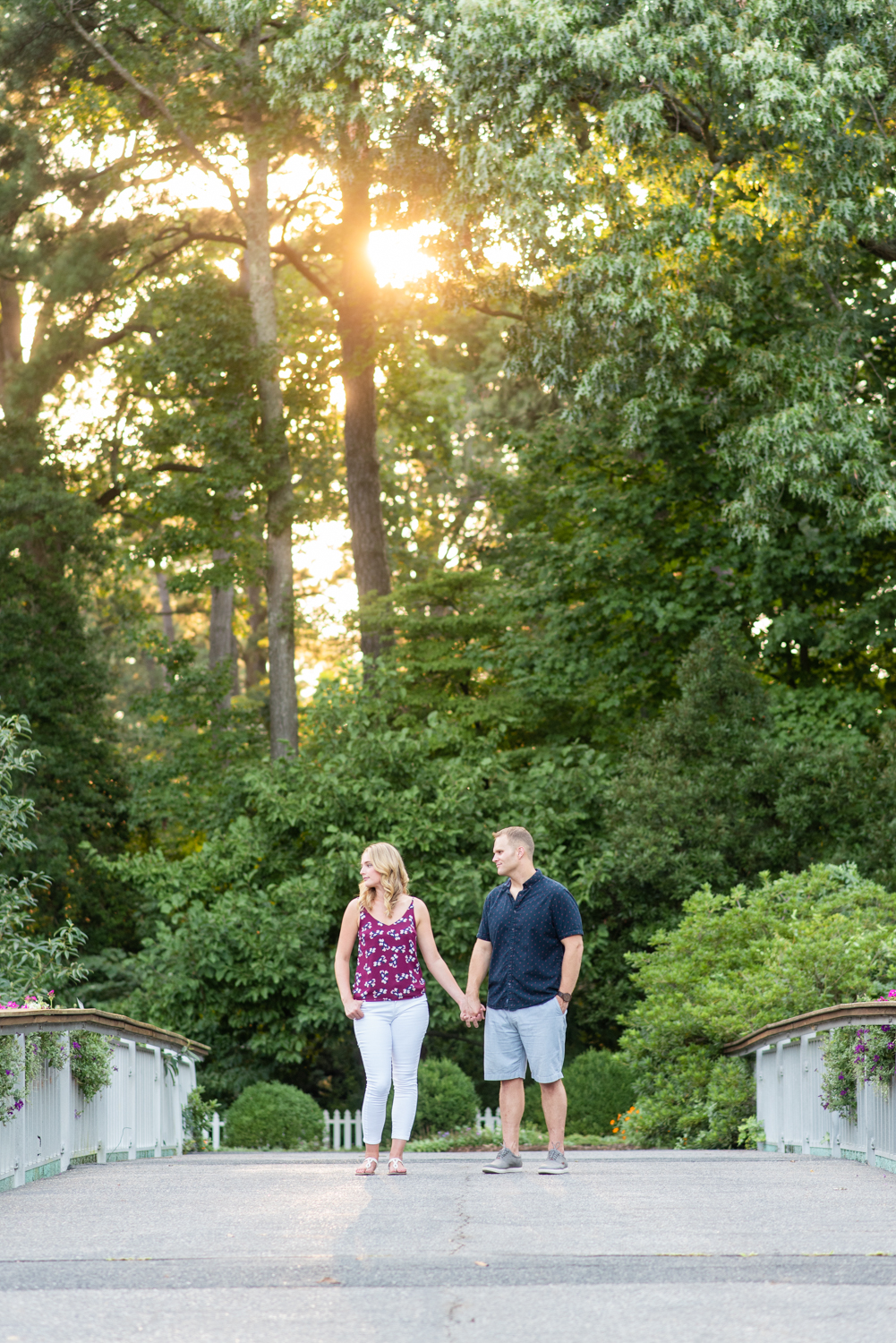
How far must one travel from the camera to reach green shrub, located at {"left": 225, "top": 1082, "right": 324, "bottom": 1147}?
18.7m

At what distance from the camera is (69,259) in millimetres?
27891

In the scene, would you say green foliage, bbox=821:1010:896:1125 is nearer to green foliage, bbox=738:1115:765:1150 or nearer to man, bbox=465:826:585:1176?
man, bbox=465:826:585:1176

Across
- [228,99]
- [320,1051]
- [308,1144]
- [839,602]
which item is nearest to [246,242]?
[228,99]

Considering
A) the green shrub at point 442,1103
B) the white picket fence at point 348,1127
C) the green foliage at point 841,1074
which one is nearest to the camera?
the green foliage at point 841,1074

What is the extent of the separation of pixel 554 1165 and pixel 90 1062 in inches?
129

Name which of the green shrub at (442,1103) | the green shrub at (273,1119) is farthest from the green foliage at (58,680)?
the green shrub at (442,1103)

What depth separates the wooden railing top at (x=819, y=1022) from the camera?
859 cm

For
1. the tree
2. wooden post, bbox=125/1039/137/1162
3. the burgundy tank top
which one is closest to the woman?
the burgundy tank top

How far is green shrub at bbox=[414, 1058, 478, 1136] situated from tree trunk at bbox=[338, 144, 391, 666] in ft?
32.9

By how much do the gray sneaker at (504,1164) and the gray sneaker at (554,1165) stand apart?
0.20 metres

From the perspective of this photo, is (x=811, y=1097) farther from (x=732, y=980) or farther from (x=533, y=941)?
(x=732, y=980)

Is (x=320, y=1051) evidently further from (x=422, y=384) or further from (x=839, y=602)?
(x=422, y=384)

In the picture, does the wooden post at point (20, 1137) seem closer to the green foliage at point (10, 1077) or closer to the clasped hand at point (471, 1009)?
the green foliage at point (10, 1077)

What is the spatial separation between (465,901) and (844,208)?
9.51 meters
